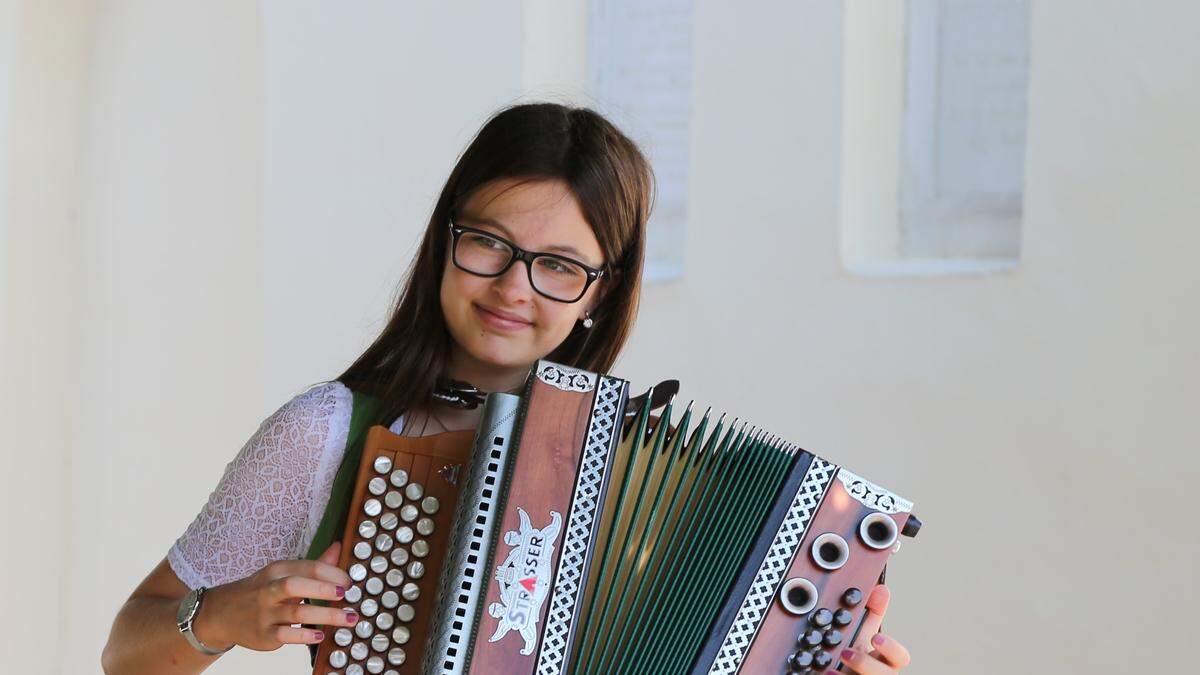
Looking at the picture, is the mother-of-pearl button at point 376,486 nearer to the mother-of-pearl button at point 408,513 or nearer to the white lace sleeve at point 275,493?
the mother-of-pearl button at point 408,513

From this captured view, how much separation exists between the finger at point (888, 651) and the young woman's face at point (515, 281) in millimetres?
491

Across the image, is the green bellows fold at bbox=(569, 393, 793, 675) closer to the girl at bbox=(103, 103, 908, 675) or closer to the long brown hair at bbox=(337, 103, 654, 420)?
the girl at bbox=(103, 103, 908, 675)

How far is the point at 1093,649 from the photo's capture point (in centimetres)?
275

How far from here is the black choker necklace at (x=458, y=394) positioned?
5.54ft

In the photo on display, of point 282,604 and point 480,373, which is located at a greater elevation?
point 480,373

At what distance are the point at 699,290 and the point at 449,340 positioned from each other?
1628 millimetres

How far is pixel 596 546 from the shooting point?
1.54 m

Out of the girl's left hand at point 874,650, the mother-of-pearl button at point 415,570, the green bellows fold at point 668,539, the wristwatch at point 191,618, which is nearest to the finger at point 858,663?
the girl's left hand at point 874,650

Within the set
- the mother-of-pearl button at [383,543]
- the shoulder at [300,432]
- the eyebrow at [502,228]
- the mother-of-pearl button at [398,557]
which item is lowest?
the mother-of-pearl button at [398,557]

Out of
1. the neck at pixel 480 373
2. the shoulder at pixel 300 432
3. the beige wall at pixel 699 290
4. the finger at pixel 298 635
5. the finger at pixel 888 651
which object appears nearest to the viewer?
the finger at pixel 298 635

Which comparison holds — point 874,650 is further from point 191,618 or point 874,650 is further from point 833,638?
point 191,618

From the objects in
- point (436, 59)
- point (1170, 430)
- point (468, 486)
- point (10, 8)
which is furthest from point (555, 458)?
point (10, 8)

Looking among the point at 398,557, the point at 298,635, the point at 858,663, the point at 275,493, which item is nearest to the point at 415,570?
the point at 398,557

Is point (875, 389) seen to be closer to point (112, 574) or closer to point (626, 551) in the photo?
point (626, 551)
